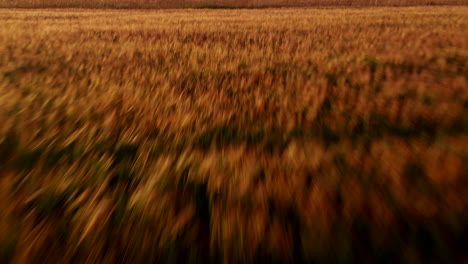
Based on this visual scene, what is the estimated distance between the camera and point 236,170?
3.61 feet

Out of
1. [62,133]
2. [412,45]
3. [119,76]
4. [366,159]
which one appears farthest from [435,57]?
[62,133]

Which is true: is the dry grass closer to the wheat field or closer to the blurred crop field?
the wheat field

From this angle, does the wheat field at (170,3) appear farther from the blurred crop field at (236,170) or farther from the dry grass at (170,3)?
the blurred crop field at (236,170)

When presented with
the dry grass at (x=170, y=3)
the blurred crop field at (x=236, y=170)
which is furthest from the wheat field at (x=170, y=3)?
the blurred crop field at (x=236, y=170)

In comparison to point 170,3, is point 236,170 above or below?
below

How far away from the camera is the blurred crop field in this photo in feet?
2.58

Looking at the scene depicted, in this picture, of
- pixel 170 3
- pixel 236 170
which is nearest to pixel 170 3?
pixel 170 3

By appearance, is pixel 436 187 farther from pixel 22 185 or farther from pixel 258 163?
pixel 22 185

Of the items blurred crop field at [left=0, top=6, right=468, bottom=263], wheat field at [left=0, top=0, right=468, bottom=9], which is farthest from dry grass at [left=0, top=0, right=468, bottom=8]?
blurred crop field at [left=0, top=6, right=468, bottom=263]

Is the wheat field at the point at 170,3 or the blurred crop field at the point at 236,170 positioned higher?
the wheat field at the point at 170,3

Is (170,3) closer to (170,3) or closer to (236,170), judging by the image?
(170,3)

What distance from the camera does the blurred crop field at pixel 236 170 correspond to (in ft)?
2.58

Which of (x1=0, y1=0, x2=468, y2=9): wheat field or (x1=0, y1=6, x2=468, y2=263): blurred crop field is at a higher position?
(x1=0, y1=0, x2=468, y2=9): wheat field

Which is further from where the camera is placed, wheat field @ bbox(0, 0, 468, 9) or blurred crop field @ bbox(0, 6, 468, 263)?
wheat field @ bbox(0, 0, 468, 9)
